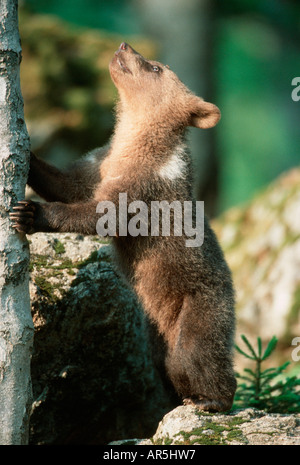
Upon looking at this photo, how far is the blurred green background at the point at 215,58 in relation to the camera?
1113 centimetres

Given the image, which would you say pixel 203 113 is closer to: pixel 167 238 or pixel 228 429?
pixel 167 238

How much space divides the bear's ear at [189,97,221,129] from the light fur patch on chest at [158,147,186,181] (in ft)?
1.25

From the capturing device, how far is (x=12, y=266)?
388cm

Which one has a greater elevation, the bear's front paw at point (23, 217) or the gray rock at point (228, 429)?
the bear's front paw at point (23, 217)

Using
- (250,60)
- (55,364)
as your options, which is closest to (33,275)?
(55,364)

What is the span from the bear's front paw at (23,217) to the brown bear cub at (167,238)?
20.9 inches

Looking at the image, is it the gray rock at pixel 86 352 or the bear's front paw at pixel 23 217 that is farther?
the gray rock at pixel 86 352

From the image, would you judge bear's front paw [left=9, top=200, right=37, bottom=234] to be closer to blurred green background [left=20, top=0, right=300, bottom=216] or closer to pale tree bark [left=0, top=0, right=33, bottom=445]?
pale tree bark [left=0, top=0, right=33, bottom=445]

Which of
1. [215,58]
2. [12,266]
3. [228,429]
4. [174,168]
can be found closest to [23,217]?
[12,266]

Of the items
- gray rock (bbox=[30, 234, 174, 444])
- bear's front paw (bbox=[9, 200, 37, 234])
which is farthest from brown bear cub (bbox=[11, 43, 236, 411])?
bear's front paw (bbox=[9, 200, 37, 234])

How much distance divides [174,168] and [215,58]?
10114 mm

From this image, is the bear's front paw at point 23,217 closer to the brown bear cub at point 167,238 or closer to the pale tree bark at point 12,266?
the pale tree bark at point 12,266

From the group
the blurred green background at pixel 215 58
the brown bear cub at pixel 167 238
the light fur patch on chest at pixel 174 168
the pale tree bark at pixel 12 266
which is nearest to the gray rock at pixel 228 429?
the brown bear cub at pixel 167 238
